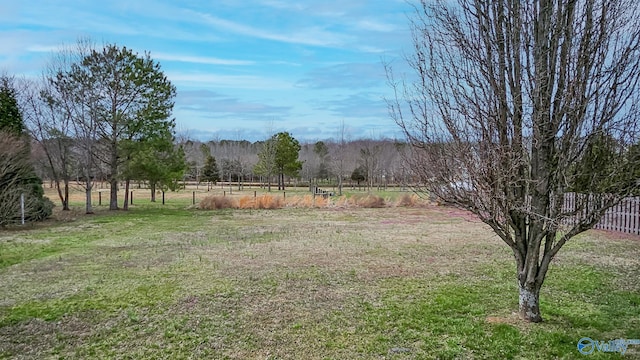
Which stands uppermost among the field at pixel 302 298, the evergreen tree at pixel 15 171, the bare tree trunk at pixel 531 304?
the evergreen tree at pixel 15 171

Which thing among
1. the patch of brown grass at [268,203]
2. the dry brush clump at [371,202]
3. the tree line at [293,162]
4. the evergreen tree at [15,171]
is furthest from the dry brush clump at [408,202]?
the tree line at [293,162]

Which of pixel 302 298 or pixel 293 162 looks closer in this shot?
pixel 302 298

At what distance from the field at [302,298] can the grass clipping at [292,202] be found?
895 cm

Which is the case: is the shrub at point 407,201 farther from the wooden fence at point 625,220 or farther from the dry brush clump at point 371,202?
the wooden fence at point 625,220

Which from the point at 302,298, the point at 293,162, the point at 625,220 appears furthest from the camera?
the point at 293,162

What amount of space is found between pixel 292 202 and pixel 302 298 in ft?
50.5

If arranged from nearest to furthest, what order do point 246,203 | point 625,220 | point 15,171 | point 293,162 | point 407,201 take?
point 625,220 < point 15,171 < point 246,203 < point 407,201 < point 293,162

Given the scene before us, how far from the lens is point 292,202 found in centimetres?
2066

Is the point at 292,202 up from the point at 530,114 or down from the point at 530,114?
down

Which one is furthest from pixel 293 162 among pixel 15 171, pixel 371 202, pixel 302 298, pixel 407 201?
pixel 302 298

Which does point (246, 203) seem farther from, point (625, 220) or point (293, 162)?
point (293, 162)

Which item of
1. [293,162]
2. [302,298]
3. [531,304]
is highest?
[293,162]

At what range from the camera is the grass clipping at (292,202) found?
64.4ft

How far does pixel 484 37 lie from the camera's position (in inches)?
155
